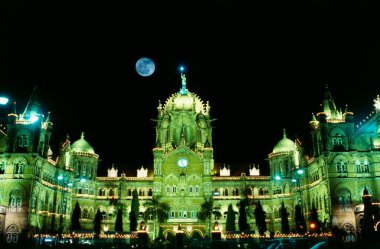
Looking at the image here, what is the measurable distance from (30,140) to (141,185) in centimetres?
2889

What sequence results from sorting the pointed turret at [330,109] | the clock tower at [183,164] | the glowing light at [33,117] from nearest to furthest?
1. the glowing light at [33,117]
2. the pointed turret at [330,109]
3. the clock tower at [183,164]

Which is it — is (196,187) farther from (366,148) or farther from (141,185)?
(366,148)

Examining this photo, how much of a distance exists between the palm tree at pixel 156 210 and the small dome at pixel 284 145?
2633 centimetres

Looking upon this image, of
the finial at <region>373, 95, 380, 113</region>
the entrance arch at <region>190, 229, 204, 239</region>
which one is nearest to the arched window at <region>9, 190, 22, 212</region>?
Answer: the entrance arch at <region>190, 229, 204, 239</region>

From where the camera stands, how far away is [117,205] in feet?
277

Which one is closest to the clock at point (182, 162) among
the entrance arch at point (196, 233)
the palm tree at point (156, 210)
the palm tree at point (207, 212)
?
the palm tree at point (156, 210)

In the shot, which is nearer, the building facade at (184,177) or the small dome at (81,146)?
the building facade at (184,177)

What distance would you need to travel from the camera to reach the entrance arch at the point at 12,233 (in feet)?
205

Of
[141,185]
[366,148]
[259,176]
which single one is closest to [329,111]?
[366,148]

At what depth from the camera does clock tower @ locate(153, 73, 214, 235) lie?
82.8 metres

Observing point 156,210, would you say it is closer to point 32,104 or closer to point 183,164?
point 183,164

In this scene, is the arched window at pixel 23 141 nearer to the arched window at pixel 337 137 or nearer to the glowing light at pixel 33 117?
the glowing light at pixel 33 117

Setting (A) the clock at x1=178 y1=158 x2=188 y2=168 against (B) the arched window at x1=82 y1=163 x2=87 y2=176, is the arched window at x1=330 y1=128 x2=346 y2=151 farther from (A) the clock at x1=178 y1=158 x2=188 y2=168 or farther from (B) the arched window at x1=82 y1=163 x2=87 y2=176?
(B) the arched window at x1=82 y1=163 x2=87 y2=176

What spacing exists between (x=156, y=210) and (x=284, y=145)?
30038 millimetres
